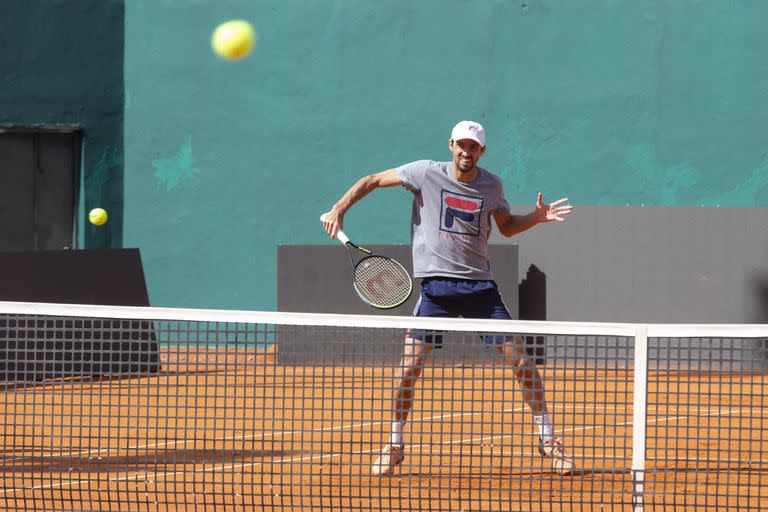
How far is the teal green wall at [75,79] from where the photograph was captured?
12664 mm

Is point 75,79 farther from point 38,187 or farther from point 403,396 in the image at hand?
point 403,396

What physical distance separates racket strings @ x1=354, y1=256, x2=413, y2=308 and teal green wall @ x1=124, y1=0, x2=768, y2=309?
7029 mm

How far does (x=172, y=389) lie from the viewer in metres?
8.21

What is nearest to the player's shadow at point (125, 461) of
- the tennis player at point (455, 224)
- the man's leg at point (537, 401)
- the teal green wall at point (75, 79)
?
the tennis player at point (455, 224)

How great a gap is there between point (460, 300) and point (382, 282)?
1.90ft

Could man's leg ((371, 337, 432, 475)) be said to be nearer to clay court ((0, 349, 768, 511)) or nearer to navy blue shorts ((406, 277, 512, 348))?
clay court ((0, 349, 768, 511))

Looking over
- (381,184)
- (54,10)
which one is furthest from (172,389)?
(54,10)

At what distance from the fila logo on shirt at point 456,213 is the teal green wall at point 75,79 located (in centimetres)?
831

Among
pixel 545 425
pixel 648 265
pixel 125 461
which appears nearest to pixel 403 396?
pixel 545 425

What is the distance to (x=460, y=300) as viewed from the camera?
507cm

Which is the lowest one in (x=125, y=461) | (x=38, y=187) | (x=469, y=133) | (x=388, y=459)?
(x=125, y=461)

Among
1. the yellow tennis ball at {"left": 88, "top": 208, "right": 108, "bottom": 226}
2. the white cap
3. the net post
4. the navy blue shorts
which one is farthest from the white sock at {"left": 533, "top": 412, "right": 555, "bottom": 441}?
the yellow tennis ball at {"left": 88, "top": 208, "right": 108, "bottom": 226}

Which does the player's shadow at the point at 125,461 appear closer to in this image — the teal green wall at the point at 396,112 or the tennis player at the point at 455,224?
the tennis player at the point at 455,224

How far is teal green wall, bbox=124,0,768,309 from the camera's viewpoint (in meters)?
12.2
